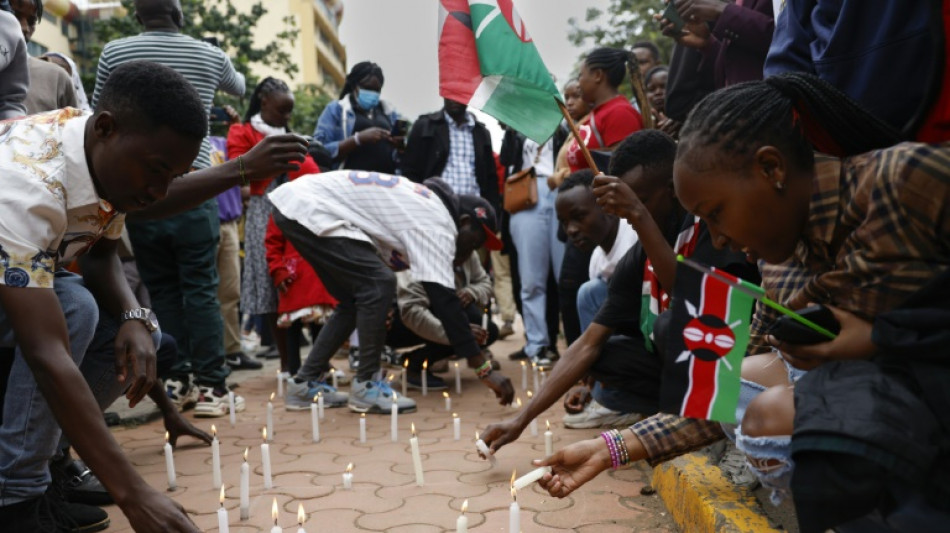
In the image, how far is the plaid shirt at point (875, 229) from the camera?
164 centimetres

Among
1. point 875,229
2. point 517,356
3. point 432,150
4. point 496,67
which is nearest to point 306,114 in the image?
point 432,150

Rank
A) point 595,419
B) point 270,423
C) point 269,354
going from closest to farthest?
point 595,419 < point 270,423 < point 269,354

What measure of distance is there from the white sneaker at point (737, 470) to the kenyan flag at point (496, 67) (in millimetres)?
1540

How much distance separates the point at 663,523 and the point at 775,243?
145 centimetres

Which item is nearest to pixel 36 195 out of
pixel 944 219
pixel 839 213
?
pixel 839 213

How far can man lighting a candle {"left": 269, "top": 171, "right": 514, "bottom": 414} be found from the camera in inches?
200

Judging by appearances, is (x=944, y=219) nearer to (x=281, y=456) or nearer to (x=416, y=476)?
(x=416, y=476)

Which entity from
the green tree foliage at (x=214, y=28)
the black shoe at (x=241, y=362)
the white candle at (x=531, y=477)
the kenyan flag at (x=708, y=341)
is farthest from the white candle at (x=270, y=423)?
the green tree foliage at (x=214, y=28)

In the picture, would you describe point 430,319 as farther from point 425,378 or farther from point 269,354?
point 269,354

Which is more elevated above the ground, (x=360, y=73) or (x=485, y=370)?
(x=360, y=73)

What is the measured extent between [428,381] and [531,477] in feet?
12.5

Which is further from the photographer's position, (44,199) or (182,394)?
(182,394)

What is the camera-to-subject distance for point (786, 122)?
1903mm

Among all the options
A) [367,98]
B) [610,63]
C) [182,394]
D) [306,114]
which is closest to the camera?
[182,394]
